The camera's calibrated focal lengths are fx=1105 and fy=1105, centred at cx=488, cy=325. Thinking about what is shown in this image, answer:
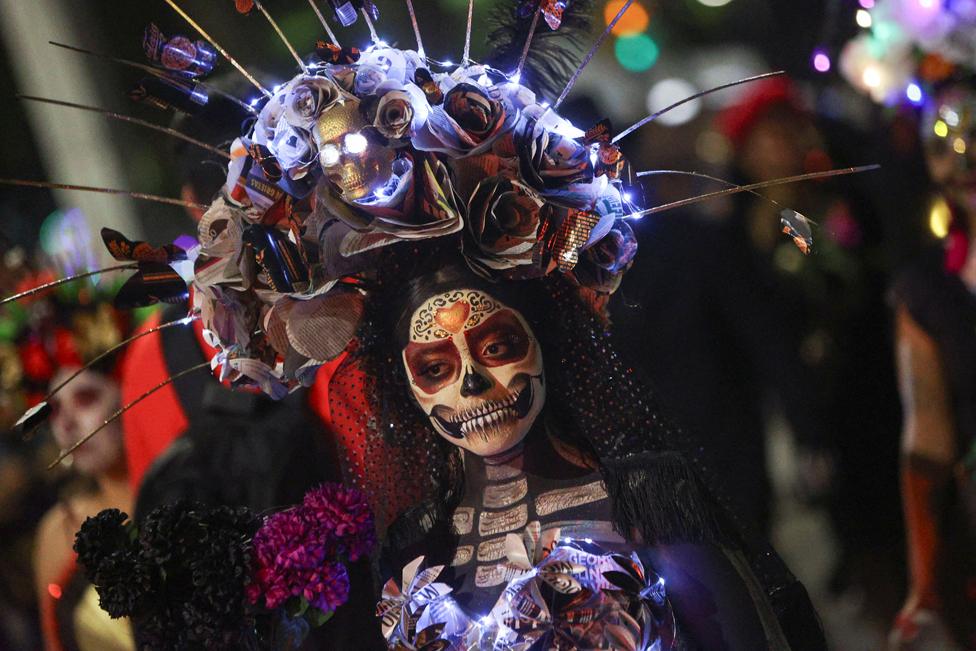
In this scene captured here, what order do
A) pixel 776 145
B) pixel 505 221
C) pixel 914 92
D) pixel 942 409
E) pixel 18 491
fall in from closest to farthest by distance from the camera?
1. pixel 505 221
2. pixel 914 92
3. pixel 942 409
4. pixel 776 145
5. pixel 18 491

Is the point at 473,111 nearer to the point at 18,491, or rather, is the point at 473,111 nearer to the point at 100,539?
the point at 100,539

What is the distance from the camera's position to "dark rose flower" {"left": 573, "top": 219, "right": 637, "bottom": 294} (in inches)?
63.3

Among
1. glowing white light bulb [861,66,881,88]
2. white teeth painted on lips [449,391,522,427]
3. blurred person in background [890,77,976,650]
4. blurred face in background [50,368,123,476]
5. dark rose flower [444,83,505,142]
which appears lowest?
blurred person in background [890,77,976,650]

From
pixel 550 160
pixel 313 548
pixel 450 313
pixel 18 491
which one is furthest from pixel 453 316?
pixel 18 491

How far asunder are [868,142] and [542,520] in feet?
6.06

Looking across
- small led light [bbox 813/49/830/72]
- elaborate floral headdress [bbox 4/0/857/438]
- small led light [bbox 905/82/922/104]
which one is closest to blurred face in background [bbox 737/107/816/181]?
small led light [bbox 813/49/830/72]

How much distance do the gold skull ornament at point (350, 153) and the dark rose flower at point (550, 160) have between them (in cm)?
19

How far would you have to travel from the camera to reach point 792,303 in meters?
2.99

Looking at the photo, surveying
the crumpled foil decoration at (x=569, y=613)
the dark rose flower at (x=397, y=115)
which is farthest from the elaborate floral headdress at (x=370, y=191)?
the crumpled foil decoration at (x=569, y=613)

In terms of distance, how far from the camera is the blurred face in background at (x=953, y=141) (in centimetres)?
257

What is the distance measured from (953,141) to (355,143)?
5.67 ft

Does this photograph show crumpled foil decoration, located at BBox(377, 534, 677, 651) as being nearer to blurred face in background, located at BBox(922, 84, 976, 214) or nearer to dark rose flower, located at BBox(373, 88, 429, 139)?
dark rose flower, located at BBox(373, 88, 429, 139)

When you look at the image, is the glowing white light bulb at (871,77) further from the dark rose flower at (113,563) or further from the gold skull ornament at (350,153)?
the dark rose flower at (113,563)

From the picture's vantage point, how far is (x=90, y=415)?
275 centimetres
